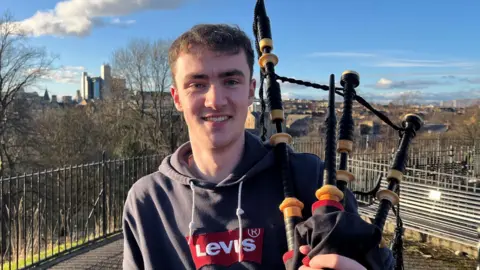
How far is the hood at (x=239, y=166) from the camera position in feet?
5.76

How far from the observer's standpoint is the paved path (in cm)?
662

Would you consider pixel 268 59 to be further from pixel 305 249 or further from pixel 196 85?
pixel 305 249

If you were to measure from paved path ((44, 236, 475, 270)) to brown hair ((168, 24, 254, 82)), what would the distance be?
18.5ft

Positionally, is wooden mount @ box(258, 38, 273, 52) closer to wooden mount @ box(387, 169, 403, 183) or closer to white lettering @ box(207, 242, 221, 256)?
wooden mount @ box(387, 169, 403, 183)

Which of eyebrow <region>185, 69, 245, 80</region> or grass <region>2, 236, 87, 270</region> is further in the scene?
grass <region>2, 236, 87, 270</region>

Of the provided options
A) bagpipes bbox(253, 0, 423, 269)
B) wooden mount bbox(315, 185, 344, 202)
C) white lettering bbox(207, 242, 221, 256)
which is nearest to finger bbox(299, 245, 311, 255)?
bagpipes bbox(253, 0, 423, 269)

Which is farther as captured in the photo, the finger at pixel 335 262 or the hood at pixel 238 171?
the hood at pixel 238 171

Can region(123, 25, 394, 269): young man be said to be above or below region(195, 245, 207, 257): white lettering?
above

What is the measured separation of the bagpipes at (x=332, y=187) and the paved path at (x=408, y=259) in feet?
18.0

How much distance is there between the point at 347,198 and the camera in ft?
5.06

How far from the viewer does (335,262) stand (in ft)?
3.54

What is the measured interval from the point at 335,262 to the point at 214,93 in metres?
0.80

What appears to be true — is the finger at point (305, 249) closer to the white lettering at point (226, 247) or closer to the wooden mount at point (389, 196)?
the wooden mount at point (389, 196)

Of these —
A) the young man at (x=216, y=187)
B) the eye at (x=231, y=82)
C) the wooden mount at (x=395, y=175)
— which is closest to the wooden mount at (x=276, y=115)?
the young man at (x=216, y=187)
